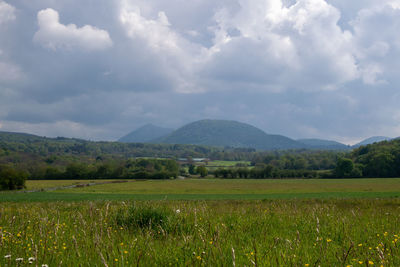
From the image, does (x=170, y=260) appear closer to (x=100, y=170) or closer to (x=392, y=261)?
(x=392, y=261)

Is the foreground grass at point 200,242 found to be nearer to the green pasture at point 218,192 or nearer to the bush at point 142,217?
the bush at point 142,217

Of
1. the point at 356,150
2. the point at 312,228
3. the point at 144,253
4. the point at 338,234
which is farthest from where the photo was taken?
the point at 356,150

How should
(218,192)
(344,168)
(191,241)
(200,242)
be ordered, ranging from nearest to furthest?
(191,241)
(200,242)
(218,192)
(344,168)

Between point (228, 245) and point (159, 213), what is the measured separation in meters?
3.49

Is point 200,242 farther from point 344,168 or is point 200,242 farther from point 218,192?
point 344,168

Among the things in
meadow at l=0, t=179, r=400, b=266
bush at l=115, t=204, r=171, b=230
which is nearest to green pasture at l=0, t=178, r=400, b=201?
bush at l=115, t=204, r=171, b=230

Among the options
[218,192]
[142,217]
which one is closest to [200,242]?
[142,217]

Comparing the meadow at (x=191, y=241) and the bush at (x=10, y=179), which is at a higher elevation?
the meadow at (x=191, y=241)

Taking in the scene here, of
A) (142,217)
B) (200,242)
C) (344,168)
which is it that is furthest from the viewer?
(344,168)

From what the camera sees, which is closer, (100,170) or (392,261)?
(392,261)

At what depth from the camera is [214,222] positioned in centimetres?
859

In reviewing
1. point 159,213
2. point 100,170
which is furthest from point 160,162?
point 159,213

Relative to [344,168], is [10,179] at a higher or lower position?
lower

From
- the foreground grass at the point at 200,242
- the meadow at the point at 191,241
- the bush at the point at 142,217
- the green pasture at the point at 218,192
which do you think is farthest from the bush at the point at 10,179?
the bush at the point at 142,217
